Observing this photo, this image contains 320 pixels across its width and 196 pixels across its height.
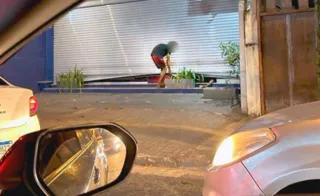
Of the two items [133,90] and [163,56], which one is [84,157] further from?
[133,90]

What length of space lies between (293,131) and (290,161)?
207 mm

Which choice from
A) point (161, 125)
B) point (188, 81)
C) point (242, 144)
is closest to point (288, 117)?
point (242, 144)

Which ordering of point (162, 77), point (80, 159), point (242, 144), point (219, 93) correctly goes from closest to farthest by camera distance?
point (80, 159) < point (242, 144) < point (219, 93) < point (162, 77)

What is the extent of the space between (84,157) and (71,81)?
40.3ft

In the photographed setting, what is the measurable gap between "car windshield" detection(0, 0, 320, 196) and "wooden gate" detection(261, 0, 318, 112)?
0.02 m

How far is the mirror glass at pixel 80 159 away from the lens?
5.98 ft

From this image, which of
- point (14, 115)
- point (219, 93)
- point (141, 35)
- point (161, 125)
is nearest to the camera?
point (14, 115)

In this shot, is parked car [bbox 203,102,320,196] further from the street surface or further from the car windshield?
the street surface

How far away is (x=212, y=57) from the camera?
12812 mm

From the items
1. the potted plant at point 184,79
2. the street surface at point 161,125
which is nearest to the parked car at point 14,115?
the street surface at point 161,125

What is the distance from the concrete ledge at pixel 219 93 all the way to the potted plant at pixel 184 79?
1563 mm

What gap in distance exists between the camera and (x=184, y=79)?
12820 mm

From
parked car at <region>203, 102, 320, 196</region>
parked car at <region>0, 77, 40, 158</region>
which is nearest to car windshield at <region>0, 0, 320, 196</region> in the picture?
parked car at <region>203, 102, 320, 196</region>

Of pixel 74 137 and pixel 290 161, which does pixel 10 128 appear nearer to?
pixel 74 137
